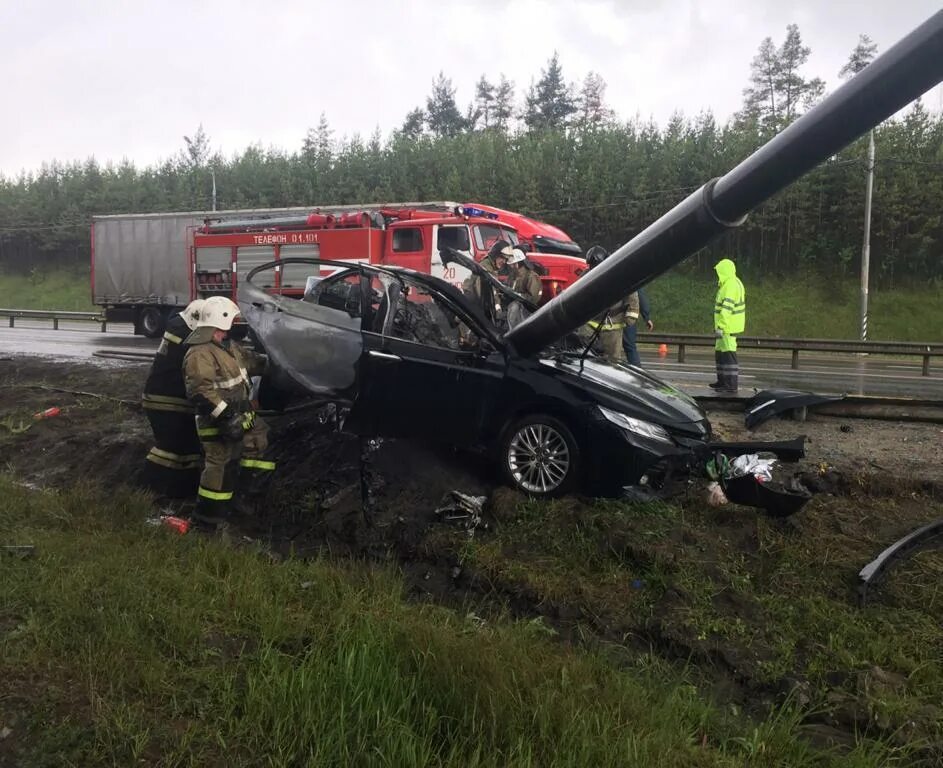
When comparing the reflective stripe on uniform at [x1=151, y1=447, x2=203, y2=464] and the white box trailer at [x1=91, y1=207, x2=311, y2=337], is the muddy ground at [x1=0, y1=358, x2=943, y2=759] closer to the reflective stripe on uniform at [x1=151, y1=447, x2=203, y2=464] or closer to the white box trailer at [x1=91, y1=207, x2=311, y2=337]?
the reflective stripe on uniform at [x1=151, y1=447, x2=203, y2=464]

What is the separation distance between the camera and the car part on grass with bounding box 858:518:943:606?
12.8 feet

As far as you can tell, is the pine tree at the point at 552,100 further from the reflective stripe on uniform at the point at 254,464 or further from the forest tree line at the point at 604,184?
the reflective stripe on uniform at the point at 254,464


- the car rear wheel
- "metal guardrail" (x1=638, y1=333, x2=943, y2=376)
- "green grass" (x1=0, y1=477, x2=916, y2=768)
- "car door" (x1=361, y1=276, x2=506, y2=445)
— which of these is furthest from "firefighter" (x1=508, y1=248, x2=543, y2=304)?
"metal guardrail" (x1=638, y1=333, x2=943, y2=376)

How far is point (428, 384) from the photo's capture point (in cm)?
556

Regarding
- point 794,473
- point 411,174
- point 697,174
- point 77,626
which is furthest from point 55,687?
point 411,174

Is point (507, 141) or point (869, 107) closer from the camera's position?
point (869, 107)

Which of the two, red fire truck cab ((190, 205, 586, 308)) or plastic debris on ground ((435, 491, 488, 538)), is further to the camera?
red fire truck cab ((190, 205, 586, 308))

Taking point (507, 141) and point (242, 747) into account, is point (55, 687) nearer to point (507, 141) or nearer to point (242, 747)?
point (242, 747)

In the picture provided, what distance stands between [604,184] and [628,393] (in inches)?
1128

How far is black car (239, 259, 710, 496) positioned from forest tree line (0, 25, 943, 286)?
1047 inches

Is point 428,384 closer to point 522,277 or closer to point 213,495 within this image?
point 213,495

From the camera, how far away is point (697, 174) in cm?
3180

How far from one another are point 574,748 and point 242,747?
114 cm

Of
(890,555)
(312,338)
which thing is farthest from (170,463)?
(890,555)
